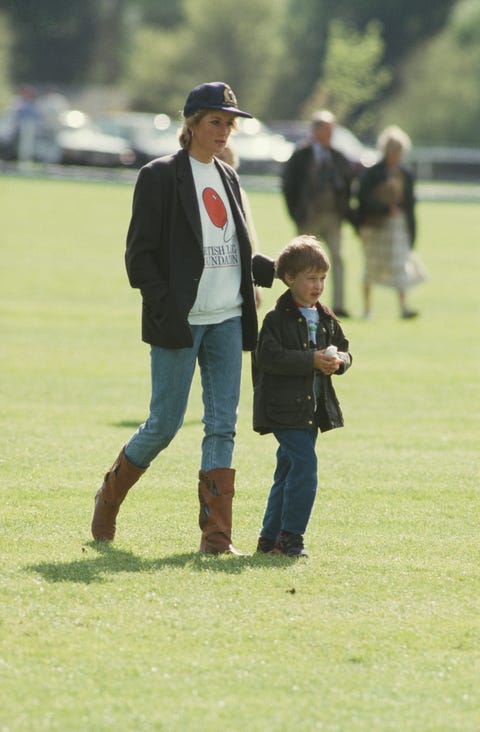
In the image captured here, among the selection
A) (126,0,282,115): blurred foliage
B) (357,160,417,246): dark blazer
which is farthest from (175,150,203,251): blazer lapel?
(126,0,282,115): blurred foliage

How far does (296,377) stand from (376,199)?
9.81 m

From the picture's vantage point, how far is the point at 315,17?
252 feet

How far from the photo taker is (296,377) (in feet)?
20.4

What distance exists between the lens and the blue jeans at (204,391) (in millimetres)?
6285

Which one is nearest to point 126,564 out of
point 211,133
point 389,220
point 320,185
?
point 211,133

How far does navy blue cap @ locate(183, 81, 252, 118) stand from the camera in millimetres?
6203

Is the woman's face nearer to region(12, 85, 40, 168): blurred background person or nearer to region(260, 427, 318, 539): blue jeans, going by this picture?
region(260, 427, 318, 539): blue jeans

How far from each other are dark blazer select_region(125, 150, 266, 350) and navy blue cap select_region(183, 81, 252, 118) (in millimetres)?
248

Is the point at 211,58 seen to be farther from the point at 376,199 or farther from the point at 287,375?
the point at 287,375

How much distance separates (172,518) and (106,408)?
352cm

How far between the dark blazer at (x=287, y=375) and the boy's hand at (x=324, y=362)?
0.03m

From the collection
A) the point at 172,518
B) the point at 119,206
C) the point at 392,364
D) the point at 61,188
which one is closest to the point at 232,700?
the point at 172,518

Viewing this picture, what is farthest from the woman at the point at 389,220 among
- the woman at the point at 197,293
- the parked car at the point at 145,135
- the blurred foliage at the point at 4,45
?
the blurred foliage at the point at 4,45

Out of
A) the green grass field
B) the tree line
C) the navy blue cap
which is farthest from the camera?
the tree line
